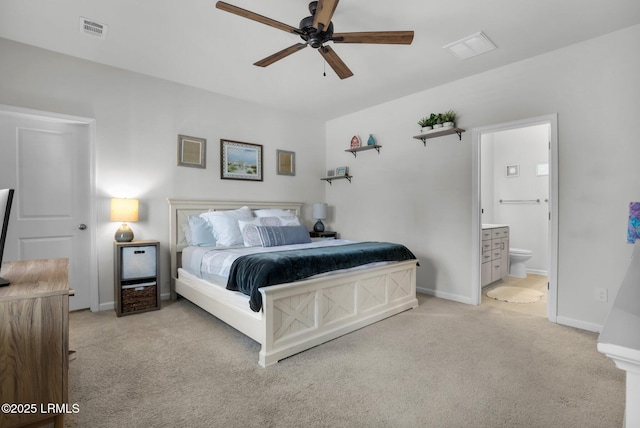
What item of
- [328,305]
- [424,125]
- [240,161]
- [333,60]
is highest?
[333,60]

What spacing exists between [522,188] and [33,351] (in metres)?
6.57

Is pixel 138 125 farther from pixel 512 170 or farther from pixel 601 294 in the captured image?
pixel 512 170

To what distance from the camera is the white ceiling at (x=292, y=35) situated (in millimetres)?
2447

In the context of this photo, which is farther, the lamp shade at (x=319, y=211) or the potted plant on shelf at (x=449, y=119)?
the lamp shade at (x=319, y=211)

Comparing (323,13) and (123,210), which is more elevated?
(323,13)

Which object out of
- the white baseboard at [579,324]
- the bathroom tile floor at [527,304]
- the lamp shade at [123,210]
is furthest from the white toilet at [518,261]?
the lamp shade at [123,210]

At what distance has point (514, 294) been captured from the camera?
4.13 m

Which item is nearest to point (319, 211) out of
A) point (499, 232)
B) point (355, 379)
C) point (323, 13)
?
point (499, 232)

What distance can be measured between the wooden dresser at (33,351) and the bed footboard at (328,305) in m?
1.14

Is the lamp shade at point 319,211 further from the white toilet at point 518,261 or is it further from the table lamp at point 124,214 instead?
the white toilet at point 518,261

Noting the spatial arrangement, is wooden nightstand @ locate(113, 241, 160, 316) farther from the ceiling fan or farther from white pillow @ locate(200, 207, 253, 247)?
the ceiling fan

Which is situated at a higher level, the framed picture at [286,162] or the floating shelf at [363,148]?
the floating shelf at [363,148]

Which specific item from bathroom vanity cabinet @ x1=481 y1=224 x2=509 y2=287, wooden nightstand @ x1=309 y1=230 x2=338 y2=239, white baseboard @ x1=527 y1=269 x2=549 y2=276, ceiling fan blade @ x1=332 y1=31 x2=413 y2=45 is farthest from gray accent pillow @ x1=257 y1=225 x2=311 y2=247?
white baseboard @ x1=527 y1=269 x2=549 y2=276

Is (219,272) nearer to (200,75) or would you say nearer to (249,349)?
(249,349)
